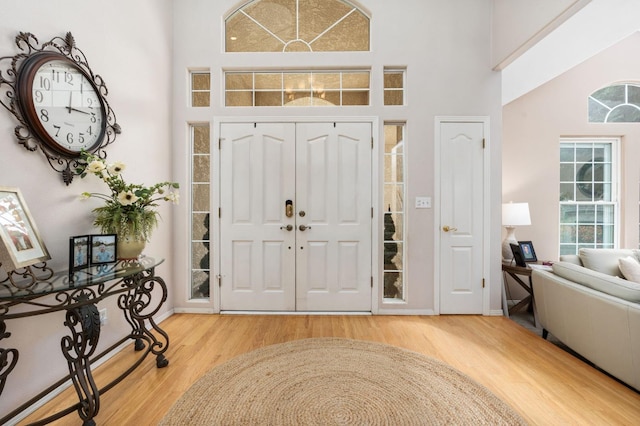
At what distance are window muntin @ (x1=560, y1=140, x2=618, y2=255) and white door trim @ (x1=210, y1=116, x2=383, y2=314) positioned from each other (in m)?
2.83

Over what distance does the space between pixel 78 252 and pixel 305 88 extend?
248cm

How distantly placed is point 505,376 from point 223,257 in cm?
266

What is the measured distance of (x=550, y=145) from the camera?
3.72 m

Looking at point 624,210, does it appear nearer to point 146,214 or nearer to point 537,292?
point 537,292

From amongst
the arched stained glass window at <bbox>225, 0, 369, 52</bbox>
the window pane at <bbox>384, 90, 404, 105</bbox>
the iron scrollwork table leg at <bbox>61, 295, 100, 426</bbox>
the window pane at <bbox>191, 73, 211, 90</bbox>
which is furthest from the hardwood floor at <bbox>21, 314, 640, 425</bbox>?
the arched stained glass window at <bbox>225, 0, 369, 52</bbox>

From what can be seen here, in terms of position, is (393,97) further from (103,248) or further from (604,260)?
(103,248)

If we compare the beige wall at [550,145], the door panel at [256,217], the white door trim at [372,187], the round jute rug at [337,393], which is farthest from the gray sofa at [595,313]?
the door panel at [256,217]

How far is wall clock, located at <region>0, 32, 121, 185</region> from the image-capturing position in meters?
1.54

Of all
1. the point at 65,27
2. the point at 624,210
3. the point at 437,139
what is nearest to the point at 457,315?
the point at 437,139

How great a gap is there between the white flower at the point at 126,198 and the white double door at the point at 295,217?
1.13 metres

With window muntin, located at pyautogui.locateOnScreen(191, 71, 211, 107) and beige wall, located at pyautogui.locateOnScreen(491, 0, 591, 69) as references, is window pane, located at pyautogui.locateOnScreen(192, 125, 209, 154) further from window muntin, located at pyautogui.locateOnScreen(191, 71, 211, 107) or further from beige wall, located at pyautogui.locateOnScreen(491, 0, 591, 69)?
beige wall, located at pyautogui.locateOnScreen(491, 0, 591, 69)

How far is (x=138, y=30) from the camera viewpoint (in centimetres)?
249

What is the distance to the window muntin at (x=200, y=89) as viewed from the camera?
307cm

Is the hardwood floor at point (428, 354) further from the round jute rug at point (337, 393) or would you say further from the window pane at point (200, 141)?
the window pane at point (200, 141)
